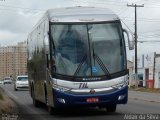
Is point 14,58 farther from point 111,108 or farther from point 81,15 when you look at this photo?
point 81,15

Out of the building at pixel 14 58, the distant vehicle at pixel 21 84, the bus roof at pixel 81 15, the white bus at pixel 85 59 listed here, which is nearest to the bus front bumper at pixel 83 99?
the white bus at pixel 85 59

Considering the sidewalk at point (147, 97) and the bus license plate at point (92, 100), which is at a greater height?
the bus license plate at point (92, 100)

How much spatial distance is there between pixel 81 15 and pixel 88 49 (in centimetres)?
Result: 138

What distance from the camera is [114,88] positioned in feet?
58.4

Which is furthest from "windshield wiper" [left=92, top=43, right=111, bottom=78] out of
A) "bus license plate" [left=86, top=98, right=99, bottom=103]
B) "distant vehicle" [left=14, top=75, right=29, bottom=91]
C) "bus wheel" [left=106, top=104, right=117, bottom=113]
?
"distant vehicle" [left=14, top=75, right=29, bottom=91]

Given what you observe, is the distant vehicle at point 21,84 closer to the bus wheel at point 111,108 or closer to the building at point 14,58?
the bus wheel at point 111,108

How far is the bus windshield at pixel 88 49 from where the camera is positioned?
58.7 feet

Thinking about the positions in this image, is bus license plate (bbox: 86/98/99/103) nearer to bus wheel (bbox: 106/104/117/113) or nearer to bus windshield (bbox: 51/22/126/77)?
bus windshield (bbox: 51/22/126/77)

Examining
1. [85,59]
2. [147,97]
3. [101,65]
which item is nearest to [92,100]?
[101,65]

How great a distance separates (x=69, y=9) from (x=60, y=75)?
120 inches

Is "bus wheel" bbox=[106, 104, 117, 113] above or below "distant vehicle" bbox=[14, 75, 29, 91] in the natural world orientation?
above

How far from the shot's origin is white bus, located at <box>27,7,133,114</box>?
1770 centimetres

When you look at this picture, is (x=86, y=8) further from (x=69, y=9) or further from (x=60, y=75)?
(x=60, y=75)

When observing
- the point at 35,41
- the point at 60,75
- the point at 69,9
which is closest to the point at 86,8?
the point at 69,9
